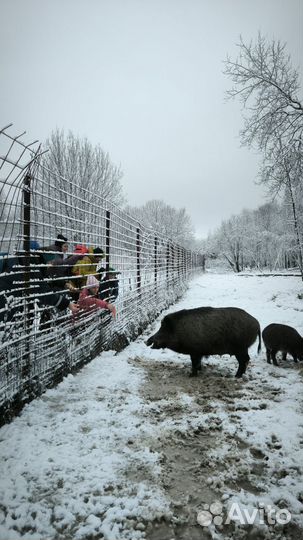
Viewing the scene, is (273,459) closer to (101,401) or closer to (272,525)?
(272,525)

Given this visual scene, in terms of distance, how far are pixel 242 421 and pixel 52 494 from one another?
183 centimetres

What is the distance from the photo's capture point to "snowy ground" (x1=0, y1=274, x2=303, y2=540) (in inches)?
72.8

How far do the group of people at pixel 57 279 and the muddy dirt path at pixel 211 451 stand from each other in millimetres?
1529

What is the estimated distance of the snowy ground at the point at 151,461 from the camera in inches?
72.8

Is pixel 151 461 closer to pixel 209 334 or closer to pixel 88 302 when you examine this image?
pixel 209 334

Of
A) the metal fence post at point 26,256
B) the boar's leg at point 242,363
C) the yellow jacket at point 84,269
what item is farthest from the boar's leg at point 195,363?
the metal fence post at point 26,256

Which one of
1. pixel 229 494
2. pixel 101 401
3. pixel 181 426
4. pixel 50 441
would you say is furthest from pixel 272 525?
pixel 101 401

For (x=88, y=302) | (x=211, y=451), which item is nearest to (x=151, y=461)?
(x=211, y=451)

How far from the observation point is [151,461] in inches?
95.7

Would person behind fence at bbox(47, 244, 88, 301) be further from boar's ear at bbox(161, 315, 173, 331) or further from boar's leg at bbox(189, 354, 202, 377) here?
boar's leg at bbox(189, 354, 202, 377)

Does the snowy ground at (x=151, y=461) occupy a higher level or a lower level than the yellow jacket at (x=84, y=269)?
lower

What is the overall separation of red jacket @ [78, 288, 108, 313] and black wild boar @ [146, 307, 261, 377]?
1.04 metres

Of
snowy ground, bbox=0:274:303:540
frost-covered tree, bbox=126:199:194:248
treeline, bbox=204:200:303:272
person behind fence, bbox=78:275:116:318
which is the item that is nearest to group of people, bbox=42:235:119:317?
person behind fence, bbox=78:275:116:318

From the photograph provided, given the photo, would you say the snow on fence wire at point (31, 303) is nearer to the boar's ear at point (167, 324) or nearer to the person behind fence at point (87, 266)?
the person behind fence at point (87, 266)
